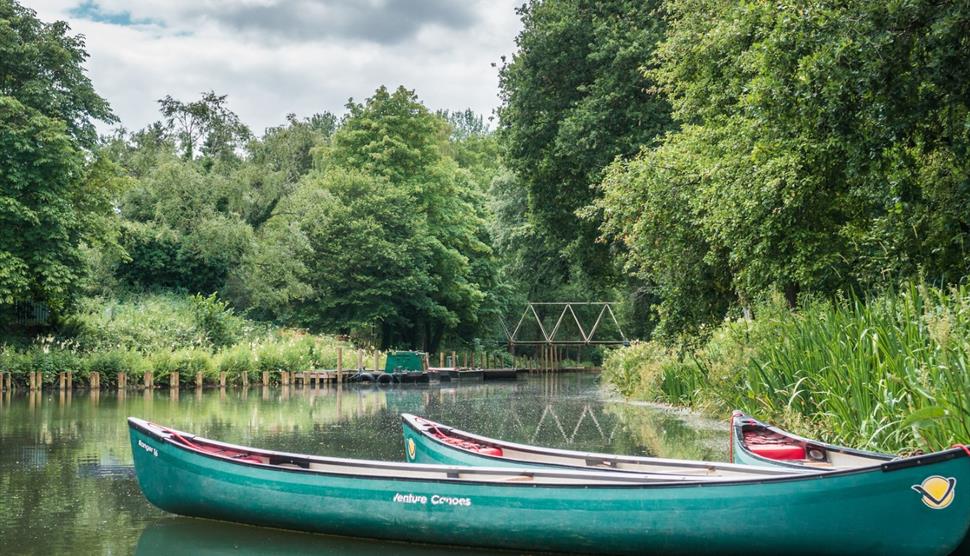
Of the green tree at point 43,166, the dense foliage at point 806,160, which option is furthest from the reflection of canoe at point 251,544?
the green tree at point 43,166

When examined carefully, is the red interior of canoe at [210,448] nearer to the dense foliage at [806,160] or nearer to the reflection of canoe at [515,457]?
the reflection of canoe at [515,457]

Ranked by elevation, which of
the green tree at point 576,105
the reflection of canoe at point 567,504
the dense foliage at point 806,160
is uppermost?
the green tree at point 576,105

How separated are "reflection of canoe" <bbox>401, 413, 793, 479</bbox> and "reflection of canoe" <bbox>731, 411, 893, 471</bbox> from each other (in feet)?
2.01

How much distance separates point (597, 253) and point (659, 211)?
13.1m

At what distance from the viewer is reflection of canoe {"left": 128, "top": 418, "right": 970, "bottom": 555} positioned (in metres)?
6.79

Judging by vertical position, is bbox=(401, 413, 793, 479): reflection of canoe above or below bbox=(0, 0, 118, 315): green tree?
below

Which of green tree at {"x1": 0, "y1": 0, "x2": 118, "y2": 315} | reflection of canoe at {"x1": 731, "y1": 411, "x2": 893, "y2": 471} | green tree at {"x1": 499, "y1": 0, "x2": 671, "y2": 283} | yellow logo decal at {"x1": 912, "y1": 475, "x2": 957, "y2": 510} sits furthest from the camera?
green tree at {"x1": 0, "y1": 0, "x2": 118, "y2": 315}

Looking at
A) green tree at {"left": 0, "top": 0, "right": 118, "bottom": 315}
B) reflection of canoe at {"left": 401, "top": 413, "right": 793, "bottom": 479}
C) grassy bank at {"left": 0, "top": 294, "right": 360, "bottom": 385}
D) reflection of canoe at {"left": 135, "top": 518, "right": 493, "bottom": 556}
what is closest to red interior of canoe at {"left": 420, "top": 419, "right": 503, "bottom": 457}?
reflection of canoe at {"left": 401, "top": 413, "right": 793, "bottom": 479}

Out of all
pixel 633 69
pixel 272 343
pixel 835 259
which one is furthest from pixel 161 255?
pixel 835 259

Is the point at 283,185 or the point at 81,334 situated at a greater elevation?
the point at 283,185

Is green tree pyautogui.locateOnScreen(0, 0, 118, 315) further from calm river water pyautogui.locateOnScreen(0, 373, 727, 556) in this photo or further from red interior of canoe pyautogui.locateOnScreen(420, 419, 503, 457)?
red interior of canoe pyautogui.locateOnScreen(420, 419, 503, 457)

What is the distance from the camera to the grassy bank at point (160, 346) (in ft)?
97.9

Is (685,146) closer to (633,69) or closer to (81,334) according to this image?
(633,69)

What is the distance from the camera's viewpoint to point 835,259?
14.4m
